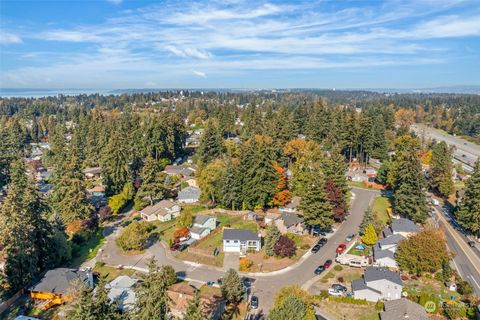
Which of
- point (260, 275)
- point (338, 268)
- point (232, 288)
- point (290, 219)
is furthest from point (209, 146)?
point (232, 288)

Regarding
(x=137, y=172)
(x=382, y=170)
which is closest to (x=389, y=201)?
(x=382, y=170)

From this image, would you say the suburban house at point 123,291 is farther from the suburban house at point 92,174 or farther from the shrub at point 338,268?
the suburban house at point 92,174

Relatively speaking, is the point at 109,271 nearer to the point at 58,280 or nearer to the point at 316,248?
the point at 58,280

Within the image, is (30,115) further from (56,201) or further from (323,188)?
(323,188)

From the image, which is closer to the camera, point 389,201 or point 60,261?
point 60,261

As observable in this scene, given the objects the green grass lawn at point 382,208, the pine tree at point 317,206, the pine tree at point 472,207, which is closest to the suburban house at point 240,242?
the pine tree at point 317,206

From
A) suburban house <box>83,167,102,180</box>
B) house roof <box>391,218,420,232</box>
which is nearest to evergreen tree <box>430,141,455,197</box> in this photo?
house roof <box>391,218,420,232</box>

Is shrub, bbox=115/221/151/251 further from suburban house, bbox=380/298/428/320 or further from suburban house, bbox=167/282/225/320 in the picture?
suburban house, bbox=380/298/428/320
